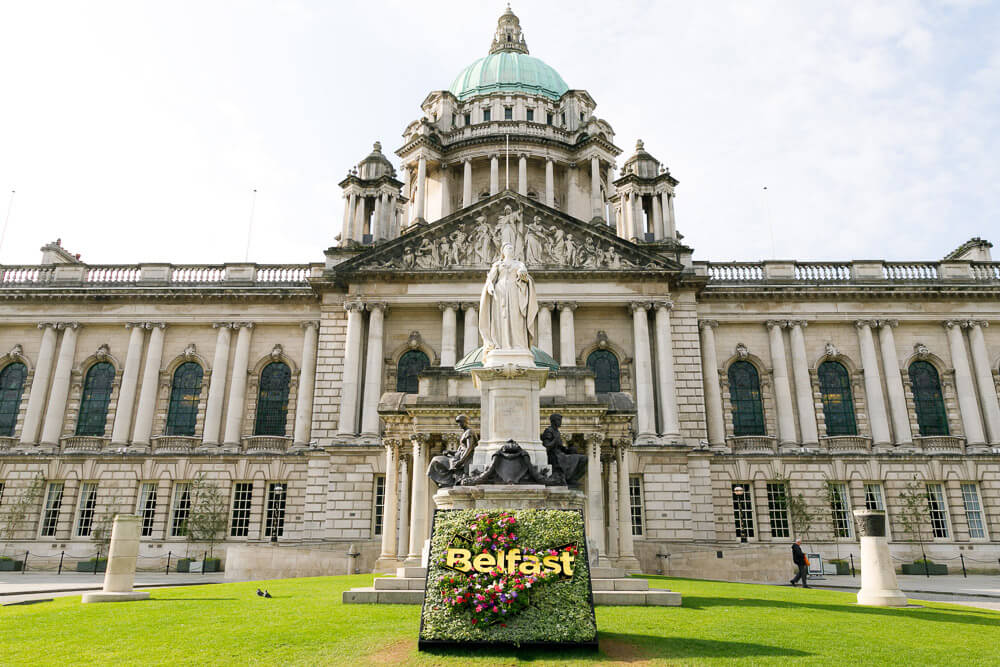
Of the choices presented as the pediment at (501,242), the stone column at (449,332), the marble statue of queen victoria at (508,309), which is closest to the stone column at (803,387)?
the pediment at (501,242)

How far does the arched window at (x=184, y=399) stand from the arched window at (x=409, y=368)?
39.9 feet

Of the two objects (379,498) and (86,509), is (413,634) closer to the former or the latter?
(379,498)

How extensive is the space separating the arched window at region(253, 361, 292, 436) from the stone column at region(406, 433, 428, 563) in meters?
18.5

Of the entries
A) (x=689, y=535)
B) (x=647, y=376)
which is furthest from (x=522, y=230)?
(x=689, y=535)

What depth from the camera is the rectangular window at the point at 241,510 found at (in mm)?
37875

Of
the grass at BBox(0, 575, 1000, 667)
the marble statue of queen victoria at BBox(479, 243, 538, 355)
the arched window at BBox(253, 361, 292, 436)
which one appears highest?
the arched window at BBox(253, 361, 292, 436)

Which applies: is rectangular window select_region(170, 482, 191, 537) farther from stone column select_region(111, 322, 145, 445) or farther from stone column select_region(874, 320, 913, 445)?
stone column select_region(874, 320, 913, 445)

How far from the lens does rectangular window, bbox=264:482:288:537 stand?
37956 mm

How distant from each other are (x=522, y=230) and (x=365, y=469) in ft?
49.1

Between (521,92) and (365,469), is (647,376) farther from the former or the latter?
(521,92)

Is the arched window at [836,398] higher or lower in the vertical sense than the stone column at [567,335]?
lower

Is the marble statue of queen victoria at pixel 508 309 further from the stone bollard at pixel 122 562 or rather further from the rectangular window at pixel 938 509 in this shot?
the rectangular window at pixel 938 509

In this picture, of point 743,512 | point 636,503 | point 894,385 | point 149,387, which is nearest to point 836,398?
point 894,385

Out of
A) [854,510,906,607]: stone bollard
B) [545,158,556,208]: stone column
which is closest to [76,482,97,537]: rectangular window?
[545,158,556,208]: stone column
